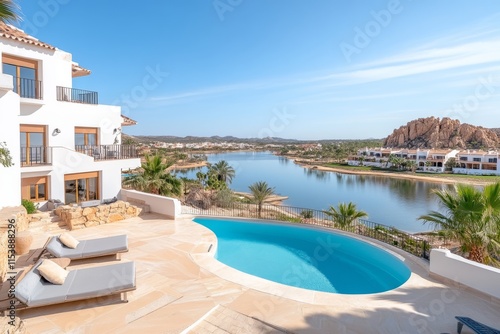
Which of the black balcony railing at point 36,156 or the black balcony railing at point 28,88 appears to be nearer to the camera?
the black balcony railing at point 28,88

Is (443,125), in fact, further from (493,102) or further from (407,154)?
(493,102)

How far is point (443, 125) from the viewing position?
383ft

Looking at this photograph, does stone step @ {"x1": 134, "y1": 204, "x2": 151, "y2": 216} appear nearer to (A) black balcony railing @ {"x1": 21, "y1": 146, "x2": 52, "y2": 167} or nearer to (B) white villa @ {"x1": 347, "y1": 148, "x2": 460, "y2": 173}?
(A) black balcony railing @ {"x1": 21, "y1": 146, "x2": 52, "y2": 167}

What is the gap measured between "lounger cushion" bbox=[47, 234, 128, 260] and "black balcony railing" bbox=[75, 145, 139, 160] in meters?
8.55

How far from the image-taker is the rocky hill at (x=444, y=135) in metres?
110

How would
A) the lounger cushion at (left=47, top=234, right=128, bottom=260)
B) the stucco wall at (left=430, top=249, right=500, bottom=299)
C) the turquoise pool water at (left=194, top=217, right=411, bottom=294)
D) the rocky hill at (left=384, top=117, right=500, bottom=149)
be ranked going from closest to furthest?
the stucco wall at (left=430, top=249, right=500, bottom=299) → the lounger cushion at (left=47, top=234, right=128, bottom=260) → the turquoise pool water at (left=194, top=217, right=411, bottom=294) → the rocky hill at (left=384, top=117, right=500, bottom=149)

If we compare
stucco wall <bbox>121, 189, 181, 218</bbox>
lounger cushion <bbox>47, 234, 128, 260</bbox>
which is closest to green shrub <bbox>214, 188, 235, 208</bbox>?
stucco wall <bbox>121, 189, 181, 218</bbox>

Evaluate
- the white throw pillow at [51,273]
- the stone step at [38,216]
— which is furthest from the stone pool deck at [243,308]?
the stone step at [38,216]

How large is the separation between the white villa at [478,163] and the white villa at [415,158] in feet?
10.2

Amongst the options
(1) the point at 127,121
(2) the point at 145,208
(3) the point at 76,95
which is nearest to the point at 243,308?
(2) the point at 145,208

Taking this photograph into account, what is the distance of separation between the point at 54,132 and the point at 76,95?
8.48 ft

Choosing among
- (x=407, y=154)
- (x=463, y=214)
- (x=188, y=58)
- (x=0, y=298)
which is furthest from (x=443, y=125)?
(x=0, y=298)

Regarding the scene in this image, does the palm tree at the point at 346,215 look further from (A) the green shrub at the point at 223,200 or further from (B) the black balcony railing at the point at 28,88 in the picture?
(B) the black balcony railing at the point at 28,88

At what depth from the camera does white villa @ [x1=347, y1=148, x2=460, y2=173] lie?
75.9 metres
